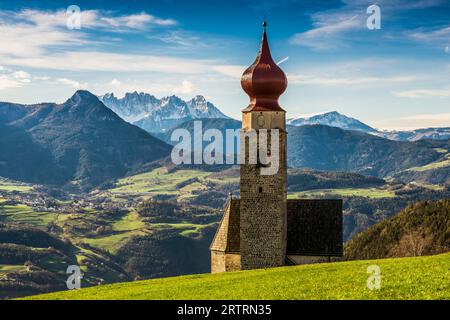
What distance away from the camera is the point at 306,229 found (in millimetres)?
54625

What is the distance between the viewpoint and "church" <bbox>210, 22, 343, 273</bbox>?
51.6 meters

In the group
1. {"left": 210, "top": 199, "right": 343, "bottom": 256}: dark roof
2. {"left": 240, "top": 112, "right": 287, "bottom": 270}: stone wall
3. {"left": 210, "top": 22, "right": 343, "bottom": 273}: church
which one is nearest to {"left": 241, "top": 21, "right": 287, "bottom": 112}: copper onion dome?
{"left": 210, "top": 22, "right": 343, "bottom": 273}: church

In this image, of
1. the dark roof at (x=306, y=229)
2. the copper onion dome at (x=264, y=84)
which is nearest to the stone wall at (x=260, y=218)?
the dark roof at (x=306, y=229)

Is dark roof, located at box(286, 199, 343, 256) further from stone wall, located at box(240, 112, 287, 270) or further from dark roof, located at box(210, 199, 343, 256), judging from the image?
stone wall, located at box(240, 112, 287, 270)

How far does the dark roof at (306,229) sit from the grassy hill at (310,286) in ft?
33.0

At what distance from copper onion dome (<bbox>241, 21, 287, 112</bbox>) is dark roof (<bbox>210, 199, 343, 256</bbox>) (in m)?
9.22

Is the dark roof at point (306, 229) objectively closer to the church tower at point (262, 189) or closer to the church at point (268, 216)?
the church at point (268, 216)

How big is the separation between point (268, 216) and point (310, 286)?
62.5 feet

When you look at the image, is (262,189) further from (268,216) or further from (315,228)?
(315,228)

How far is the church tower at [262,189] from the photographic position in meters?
51.5

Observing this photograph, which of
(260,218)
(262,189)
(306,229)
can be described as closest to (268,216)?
(260,218)
